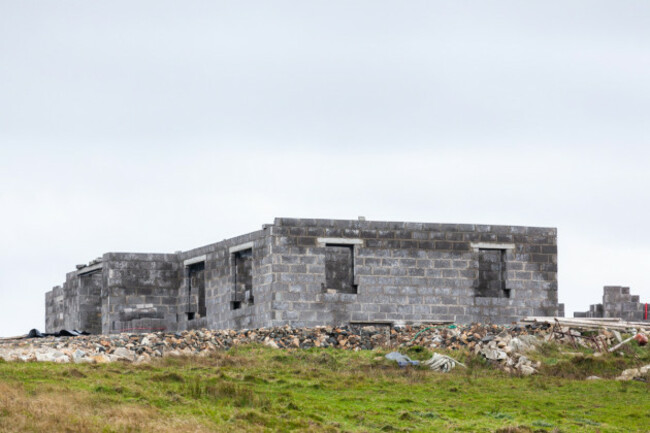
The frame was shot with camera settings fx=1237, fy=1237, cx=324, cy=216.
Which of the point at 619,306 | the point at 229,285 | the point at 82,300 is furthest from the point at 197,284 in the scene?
the point at 619,306

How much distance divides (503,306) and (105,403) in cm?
1771

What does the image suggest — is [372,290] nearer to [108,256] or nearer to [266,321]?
[266,321]

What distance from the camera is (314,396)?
74.3 feet

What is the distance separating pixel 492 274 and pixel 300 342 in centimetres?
797

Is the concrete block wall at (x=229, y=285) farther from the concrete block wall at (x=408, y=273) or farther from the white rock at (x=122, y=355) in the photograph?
the white rock at (x=122, y=355)

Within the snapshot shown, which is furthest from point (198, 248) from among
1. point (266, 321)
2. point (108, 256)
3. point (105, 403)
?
point (105, 403)

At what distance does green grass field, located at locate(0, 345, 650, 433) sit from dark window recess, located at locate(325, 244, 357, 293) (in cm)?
533

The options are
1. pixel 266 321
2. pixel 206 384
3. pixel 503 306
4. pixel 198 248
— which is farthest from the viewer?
pixel 198 248

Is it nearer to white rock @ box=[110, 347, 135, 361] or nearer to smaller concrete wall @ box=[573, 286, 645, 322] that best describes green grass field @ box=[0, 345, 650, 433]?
white rock @ box=[110, 347, 135, 361]

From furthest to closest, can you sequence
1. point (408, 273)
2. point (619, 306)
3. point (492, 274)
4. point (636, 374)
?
point (619, 306) → point (492, 274) → point (408, 273) → point (636, 374)

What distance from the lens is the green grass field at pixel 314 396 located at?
19.0m

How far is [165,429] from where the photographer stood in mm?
17734

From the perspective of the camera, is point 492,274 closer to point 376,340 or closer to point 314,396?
point 376,340

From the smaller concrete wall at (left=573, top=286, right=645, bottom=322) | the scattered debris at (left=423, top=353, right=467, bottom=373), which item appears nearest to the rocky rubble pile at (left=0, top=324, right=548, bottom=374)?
the scattered debris at (left=423, top=353, right=467, bottom=373)
